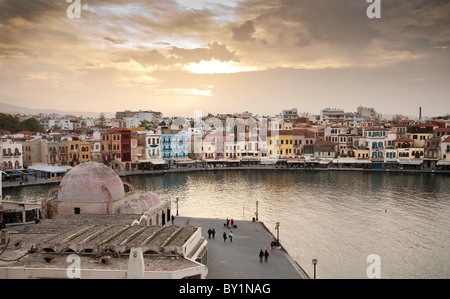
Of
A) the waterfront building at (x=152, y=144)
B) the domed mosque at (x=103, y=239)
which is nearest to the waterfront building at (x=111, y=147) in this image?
the waterfront building at (x=152, y=144)

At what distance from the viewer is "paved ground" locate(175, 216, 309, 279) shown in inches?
748

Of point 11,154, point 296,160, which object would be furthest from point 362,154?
point 11,154

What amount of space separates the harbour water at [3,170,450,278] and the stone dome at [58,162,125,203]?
1021 cm

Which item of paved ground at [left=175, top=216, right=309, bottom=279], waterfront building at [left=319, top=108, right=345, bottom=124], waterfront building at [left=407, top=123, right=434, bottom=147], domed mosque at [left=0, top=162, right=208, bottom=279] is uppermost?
waterfront building at [left=319, top=108, right=345, bottom=124]

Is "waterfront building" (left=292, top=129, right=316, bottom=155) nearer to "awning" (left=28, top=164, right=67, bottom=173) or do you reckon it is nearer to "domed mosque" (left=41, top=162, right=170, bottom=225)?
"awning" (left=28, top=164, right=67, bottom=173)

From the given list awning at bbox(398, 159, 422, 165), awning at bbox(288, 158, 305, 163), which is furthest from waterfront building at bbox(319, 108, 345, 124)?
awning at bbox(398, 159, 422, 165)

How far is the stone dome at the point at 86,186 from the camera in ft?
82.0

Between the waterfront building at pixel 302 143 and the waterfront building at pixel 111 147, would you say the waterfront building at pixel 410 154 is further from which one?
the waterfront building at pixel 111 147

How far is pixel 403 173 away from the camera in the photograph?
62906mm

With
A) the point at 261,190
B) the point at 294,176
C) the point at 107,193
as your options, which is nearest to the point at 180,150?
the point at 294,176

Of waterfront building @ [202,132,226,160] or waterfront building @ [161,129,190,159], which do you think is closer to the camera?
waterfront building @ [161,129,190,159]

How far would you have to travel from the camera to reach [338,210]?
119 ft
